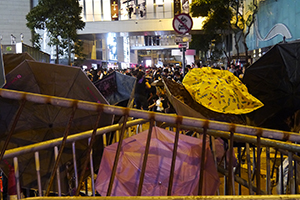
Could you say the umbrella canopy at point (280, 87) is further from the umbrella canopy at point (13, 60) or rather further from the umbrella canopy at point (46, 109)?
the umbrella canopy at point (13, 60)

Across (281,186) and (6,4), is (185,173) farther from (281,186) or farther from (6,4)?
(6,4)

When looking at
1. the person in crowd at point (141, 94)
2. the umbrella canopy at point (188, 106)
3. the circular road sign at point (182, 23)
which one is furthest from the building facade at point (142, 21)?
the umbrella canopy at point (188, 106)

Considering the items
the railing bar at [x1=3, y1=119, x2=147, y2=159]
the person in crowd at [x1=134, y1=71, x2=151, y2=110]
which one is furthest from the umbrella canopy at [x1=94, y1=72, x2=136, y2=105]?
the person in crowd at [x1=134, y1=71, x2=151, y2=110]

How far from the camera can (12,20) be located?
96.1 feet

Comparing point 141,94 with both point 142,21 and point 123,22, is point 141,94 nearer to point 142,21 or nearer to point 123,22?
point 142,21

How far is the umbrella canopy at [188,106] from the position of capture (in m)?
3.47

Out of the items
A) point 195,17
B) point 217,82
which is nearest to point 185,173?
point 217,82

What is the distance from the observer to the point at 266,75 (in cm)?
413

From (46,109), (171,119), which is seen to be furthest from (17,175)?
(171,119)

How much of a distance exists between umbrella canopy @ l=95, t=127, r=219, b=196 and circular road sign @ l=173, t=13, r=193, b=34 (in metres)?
6.69

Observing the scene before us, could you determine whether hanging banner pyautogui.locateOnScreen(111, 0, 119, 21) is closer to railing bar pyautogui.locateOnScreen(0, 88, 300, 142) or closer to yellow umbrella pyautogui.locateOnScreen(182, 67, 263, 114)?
yellow umbrella pyautogui.locateOnScreen(182, 67, 263, 114)

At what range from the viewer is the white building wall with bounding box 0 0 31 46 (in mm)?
29169

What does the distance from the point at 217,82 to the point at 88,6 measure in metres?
32.7

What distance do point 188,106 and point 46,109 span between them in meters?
1.41
